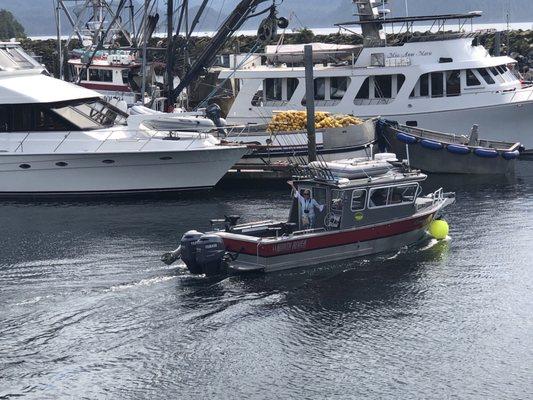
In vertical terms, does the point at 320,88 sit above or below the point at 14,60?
below

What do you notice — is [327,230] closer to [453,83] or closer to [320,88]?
[320,88]

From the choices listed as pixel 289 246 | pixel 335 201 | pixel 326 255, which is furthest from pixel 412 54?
pixel 289 246

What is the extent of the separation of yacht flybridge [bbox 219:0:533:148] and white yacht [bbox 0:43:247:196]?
786cm

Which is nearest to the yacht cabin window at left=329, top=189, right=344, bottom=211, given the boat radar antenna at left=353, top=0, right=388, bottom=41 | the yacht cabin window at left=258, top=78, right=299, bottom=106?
the yacht cabin window at left=258, top=78, right=299, bottom=106

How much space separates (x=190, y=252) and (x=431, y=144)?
1640cm

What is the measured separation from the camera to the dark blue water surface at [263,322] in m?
20.2

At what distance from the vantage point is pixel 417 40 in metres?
42.9

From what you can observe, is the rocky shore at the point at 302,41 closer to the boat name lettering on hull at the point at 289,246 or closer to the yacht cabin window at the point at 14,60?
the yacht cabin window at the point at 14,60

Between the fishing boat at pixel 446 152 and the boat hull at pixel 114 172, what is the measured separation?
7138mm

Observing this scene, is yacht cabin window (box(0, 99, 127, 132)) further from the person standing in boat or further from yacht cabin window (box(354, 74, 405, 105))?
yacht cabin window (box(354, 74, 405, 105))

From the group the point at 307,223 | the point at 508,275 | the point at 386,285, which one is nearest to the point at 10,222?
the point at 307,223

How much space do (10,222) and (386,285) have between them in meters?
12.8

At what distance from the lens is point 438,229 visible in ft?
97.2

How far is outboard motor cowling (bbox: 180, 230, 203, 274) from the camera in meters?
25.3
